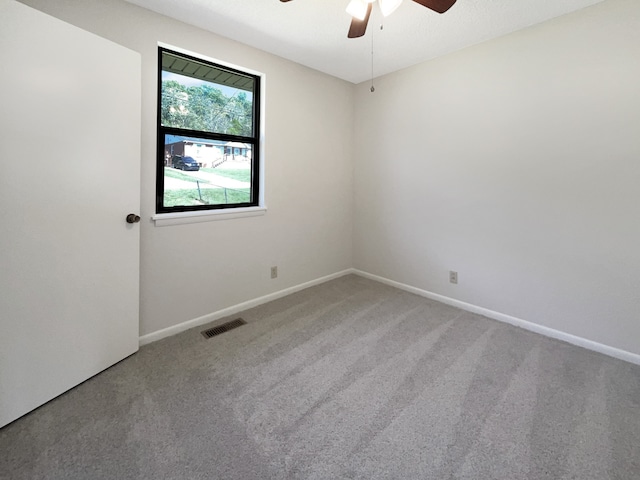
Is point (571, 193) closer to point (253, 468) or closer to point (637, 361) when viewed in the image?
point (637, 361)

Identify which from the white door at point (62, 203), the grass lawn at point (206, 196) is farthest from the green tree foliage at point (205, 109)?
the grass lawn at point (206, 196)

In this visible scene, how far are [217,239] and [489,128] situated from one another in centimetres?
256

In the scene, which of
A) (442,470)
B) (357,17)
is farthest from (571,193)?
(442,470)

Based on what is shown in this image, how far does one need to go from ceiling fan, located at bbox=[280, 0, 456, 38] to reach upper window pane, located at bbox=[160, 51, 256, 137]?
1220 mm

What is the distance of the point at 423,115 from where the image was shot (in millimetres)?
3029

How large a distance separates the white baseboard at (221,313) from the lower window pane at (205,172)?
3.17 ft

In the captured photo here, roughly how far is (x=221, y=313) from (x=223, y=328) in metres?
0.22

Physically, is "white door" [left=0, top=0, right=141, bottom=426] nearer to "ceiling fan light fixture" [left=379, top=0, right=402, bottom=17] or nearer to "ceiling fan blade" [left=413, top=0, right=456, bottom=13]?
"ceiling fan light fixture" [left=379, top=0, right=402, bottom=17]

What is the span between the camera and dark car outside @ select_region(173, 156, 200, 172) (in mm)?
2392

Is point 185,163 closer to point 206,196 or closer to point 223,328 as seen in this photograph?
point 206,196

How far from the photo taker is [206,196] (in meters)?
2.61

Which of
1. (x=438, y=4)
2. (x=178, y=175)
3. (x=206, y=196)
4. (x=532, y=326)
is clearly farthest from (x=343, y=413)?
(x=438, y=4)

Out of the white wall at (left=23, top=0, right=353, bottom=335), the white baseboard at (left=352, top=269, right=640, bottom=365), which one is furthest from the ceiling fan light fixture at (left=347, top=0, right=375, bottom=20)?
the white baseboard at (left=352, top=269, right=640, bottom=365)

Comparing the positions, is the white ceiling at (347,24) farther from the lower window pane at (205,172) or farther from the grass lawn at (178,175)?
the grass lawn at (178,175)
